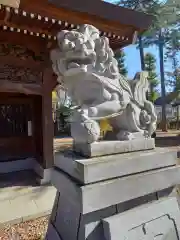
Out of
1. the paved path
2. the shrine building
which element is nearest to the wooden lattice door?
the shrine building

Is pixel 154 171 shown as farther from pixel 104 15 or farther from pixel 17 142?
pixel 17 142

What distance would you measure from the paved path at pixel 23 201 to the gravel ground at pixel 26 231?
10 centimetres

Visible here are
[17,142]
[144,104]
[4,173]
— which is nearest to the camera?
[144,104]

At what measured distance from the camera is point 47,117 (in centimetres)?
473

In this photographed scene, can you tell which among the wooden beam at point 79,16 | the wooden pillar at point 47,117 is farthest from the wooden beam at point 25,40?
the wooden beam at point 79,16

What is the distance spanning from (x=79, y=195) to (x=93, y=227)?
0.89ft

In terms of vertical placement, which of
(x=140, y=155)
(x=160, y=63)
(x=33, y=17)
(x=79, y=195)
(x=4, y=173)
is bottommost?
(x=4, y=173)

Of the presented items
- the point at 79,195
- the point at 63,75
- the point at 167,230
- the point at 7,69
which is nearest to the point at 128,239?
the point at 167,230

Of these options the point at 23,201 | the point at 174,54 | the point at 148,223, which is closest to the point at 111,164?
the point at 148,223

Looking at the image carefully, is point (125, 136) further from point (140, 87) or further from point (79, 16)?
point (79, 16)

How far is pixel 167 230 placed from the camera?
1.66 metres

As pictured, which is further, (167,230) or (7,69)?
(7,69)

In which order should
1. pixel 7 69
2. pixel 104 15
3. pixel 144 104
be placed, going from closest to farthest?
1. pixel 144 104
2. pixel 104 15
3. pixel 7 69

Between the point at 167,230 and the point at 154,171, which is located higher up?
the point at 154,171
